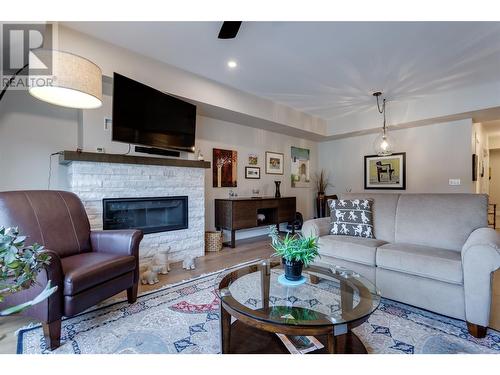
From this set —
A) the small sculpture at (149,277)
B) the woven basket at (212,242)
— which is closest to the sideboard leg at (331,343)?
the small sculpture at (149,277)

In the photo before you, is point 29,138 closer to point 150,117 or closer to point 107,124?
point 107,124

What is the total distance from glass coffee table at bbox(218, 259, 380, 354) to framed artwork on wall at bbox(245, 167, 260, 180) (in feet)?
10.2

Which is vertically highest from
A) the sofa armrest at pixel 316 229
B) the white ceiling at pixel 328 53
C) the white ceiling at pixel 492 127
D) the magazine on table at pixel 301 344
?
the white ceiling at pixel 328 53

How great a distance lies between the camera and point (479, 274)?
169 cm

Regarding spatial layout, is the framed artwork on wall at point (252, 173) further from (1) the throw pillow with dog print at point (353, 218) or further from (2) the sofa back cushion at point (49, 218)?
(2) the sofa back cushion at point (49, 218)

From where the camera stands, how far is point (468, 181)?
4215mm

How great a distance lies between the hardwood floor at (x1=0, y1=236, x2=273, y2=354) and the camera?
1.72 meters

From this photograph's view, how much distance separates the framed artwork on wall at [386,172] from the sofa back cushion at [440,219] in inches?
104

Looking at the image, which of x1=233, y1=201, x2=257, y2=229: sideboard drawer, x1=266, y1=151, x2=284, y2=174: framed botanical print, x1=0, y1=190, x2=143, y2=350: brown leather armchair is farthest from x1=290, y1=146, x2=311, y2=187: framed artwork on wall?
x1=0, y1=190, x2=143, y2=350: brown leather armchair

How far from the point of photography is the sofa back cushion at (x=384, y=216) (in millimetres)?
2637

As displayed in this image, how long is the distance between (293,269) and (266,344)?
445mm

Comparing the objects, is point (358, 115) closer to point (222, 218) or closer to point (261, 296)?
point (222, 218)
